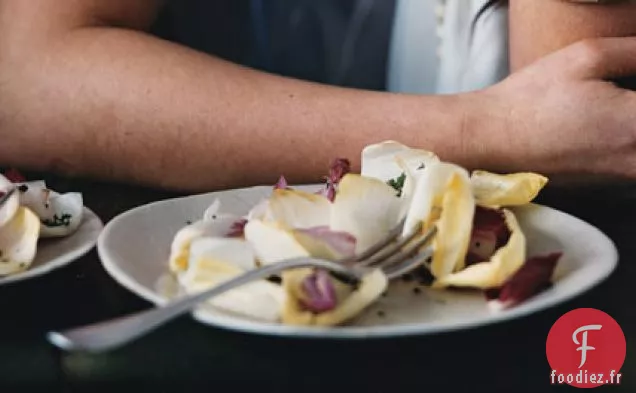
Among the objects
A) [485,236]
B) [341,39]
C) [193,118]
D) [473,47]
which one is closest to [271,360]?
[485,236]

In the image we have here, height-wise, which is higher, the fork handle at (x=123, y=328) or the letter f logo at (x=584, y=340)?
the fork handle at (x=123, y=328)

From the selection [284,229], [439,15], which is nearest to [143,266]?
[284,229]

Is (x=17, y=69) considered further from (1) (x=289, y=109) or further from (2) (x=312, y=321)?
(2) (x=312, y=321)

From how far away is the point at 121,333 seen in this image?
0.37 m

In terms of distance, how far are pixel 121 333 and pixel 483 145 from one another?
360mm

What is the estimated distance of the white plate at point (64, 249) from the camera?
448 millimetres

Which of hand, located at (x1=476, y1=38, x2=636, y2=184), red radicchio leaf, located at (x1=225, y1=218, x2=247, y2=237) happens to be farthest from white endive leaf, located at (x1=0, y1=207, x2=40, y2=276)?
hand, located at (x1=476, y1=38, x2=636, y2=184)

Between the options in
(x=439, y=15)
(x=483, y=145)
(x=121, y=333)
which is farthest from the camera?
(x=439, y=15)

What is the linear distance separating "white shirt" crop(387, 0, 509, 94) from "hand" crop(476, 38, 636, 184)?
162 millimetres

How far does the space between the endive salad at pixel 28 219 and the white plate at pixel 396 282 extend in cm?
3

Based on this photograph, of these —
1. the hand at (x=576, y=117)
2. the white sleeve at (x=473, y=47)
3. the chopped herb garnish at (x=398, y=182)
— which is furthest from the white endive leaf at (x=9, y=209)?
the white sleeve at (x=473, y=47)

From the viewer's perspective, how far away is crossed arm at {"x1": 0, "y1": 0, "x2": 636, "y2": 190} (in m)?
0.65

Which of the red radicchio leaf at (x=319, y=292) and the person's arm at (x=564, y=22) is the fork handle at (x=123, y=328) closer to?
the red radicchio leaf at (x=319, y=292)

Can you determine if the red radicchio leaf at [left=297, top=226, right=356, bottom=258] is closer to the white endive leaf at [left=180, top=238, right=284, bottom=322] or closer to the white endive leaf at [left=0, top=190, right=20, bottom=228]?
the white endive leaf at [left=180, top=238, right=284, bottom=322]
